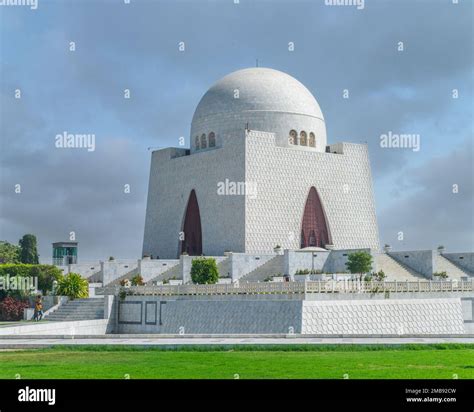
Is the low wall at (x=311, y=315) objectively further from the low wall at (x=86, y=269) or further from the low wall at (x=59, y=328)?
the low wall at (x=86, y=269)

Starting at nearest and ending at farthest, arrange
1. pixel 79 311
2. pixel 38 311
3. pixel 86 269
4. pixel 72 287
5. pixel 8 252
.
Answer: pixel 38 311
pixel 79 311
pixel 72 287
pixel 86 269
pixel 8 252

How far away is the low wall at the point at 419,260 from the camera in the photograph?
40656mm

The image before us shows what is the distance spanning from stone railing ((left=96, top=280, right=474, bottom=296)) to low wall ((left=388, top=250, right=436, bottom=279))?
934 centimetres

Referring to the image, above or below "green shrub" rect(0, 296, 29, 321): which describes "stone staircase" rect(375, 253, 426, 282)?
above

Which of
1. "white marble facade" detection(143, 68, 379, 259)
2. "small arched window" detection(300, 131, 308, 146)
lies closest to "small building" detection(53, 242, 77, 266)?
"white marble facade" detection(143, 68, 379, 259)

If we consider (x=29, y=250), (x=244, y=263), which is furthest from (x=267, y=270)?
(x=29, y=250)

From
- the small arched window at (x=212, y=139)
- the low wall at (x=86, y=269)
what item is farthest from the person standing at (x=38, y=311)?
the small arched window at (x=212, y=139)

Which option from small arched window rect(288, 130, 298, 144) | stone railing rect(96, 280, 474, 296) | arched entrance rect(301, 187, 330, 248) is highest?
small arched window rect(288, 130, 298, 144)

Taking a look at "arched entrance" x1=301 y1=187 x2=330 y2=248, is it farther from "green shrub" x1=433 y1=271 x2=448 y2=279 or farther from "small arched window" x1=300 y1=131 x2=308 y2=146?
"green shrub" x1=433 y1=271 x2=448 y2=279

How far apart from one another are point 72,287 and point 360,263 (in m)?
13.7

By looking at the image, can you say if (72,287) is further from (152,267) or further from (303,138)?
(303,138)

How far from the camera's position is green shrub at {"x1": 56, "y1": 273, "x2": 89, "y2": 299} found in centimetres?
3516

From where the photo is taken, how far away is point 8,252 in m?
62.9
